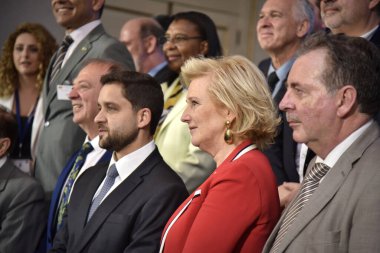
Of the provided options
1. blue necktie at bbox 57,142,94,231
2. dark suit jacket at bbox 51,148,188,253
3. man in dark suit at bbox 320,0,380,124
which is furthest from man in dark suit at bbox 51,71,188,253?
man in dark suit at bbox 320,0,380,124

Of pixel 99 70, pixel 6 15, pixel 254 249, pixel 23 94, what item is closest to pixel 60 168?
pixel 99 70

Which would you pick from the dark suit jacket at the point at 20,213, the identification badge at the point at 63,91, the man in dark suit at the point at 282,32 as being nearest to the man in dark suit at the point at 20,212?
the dark suit jacket at the point at 20,213

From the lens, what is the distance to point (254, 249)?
2.15 metres

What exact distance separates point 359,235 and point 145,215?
959mm

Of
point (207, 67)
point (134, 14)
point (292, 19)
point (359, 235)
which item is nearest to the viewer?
point (359, 235)

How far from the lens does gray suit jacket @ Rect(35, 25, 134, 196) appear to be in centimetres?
343

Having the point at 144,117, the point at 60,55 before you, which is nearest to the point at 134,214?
the point at 144,117

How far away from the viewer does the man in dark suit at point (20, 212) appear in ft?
10.5

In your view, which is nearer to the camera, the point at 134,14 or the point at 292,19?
the point at 292,19

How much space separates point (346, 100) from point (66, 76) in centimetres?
190

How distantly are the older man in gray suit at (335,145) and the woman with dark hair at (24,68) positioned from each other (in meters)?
2.29

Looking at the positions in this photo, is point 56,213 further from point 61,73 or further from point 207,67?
point 207,67

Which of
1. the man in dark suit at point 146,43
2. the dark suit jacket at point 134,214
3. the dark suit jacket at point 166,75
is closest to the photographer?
the dark suit jacket at point 134,214

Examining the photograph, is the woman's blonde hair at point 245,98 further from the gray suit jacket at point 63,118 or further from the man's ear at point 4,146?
the man's ear at point 4,146
